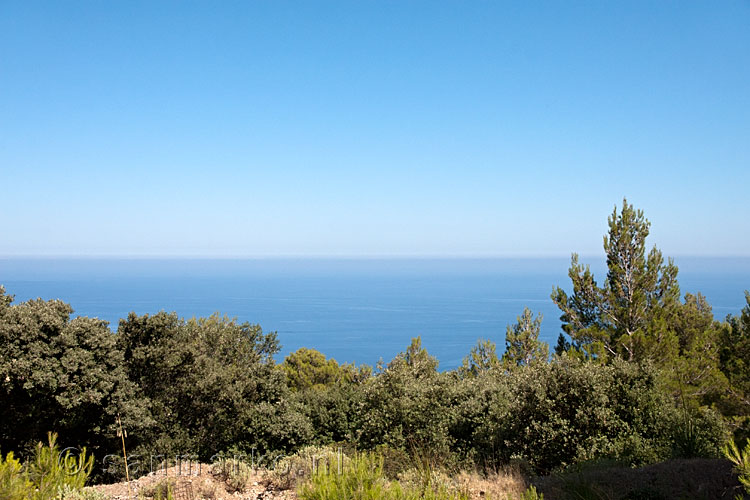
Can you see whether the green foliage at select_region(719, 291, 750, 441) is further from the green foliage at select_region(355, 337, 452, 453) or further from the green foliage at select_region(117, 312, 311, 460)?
the green foliage at select_region(117, 312, 311, 460)

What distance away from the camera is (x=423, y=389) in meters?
14.9

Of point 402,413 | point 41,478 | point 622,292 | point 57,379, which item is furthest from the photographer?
point 622,292

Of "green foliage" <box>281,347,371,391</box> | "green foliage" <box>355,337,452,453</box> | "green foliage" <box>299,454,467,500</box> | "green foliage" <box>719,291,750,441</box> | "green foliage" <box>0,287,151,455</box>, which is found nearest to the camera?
"green foliage" <box>299,454,467,500</box>

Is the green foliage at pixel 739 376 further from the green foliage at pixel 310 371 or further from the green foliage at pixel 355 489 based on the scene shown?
the green foliage at pixel 310 371

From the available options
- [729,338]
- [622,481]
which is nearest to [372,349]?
[729,338]

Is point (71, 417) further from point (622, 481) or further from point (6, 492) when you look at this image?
point (622, 481)

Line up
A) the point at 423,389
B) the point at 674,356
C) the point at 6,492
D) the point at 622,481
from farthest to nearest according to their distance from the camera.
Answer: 1. the point at 674,356
2. the point at 423,389
3. the point at 622,481
4. the point at 6,492

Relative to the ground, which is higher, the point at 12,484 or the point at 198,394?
the point at 12,484

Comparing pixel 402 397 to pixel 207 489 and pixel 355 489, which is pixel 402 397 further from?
pixel 355 489

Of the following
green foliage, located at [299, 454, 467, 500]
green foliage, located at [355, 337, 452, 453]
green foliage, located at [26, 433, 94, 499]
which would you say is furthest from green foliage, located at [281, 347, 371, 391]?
green foliage, located at [299, 454, 467, 500]

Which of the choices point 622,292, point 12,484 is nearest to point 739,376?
point 622,292

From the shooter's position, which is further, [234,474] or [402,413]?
[402,413]

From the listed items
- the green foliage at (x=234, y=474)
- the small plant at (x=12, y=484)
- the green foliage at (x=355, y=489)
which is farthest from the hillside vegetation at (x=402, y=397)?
the small plant at (x=12, y=484)

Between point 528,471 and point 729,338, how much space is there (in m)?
12.8
